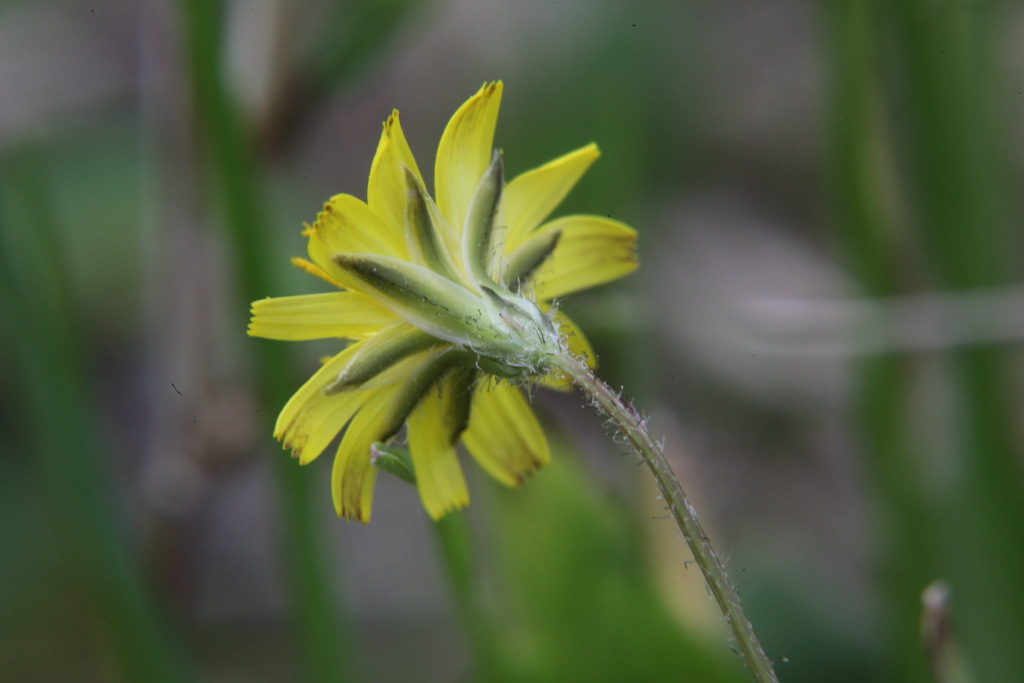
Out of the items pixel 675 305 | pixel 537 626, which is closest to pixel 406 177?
pixel 537 626

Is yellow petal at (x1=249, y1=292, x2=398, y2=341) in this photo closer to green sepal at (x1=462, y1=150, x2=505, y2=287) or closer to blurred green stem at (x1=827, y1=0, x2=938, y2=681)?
green sepal at (x1=462, y1=150, x2=505, y2=287)

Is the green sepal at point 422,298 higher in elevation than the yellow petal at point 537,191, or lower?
lower

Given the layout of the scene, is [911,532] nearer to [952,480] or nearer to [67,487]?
[952,480]

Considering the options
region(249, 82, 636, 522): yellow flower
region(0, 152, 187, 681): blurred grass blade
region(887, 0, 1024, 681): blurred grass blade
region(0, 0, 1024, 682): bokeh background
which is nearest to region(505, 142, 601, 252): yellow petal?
region(249, 82, 636, 522): yellow flower

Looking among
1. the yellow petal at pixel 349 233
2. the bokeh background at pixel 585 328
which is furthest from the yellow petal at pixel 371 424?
the bokeh background at pixel 585 328

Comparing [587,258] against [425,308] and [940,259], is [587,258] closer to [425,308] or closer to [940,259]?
[425,308]

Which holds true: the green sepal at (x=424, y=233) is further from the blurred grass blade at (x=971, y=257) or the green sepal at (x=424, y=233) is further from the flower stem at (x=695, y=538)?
the blurred grass blade at (x=971, y=257)

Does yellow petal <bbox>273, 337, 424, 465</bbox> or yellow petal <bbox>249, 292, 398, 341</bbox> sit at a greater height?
yellow petal <bbox>249, 292, 398, 341</bbox>
